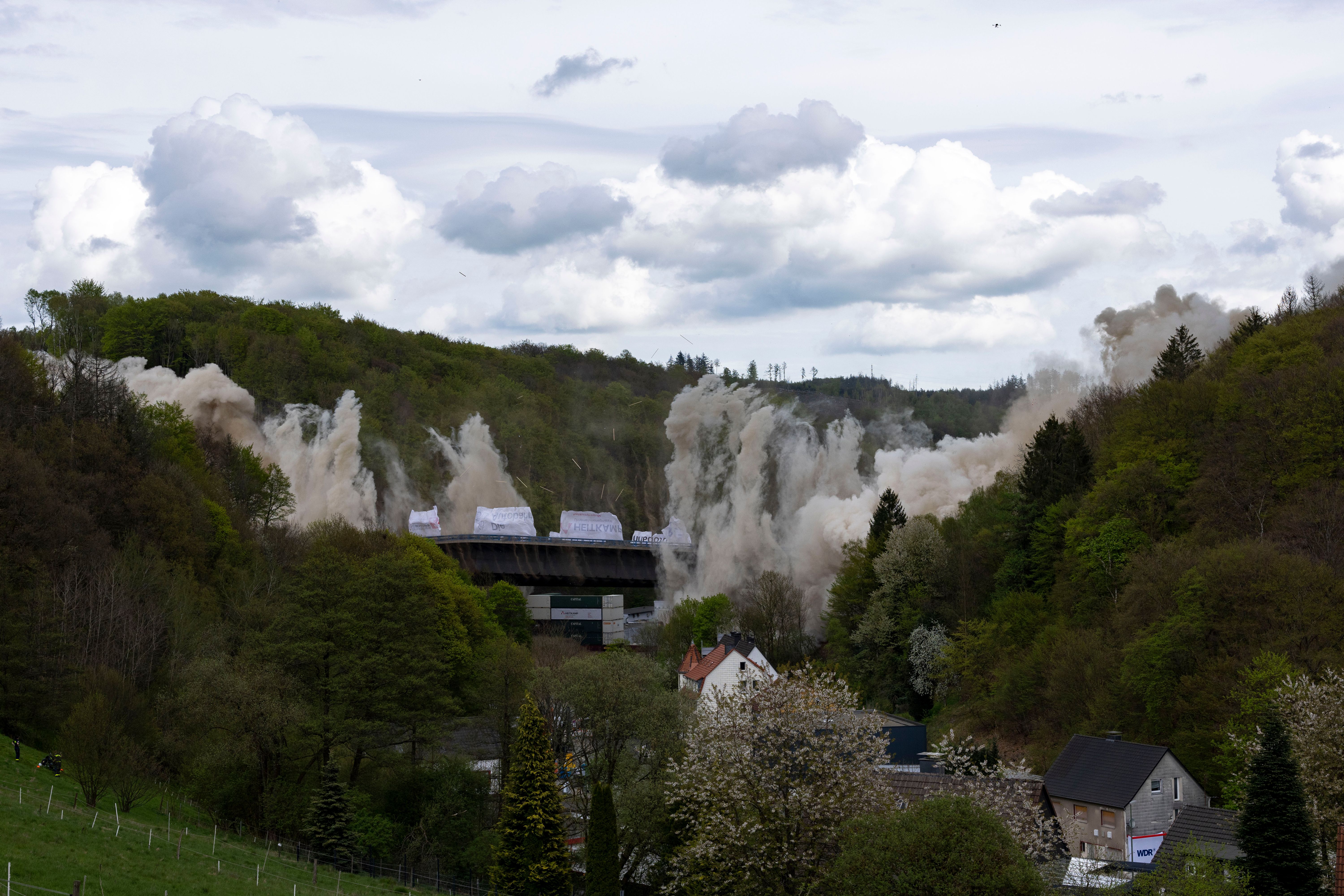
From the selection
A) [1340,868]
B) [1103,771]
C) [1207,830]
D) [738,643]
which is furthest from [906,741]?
[1340,868]

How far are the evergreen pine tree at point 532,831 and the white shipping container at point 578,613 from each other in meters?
59.1

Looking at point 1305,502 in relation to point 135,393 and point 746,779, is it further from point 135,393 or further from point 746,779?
point 135,393

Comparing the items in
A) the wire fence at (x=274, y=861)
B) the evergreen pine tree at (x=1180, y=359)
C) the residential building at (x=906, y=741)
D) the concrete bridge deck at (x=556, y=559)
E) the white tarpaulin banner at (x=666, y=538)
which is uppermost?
the evergreen pine tree at (x=1180, y=359)

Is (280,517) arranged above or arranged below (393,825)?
above

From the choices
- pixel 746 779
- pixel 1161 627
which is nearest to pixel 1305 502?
pixel 1161 627

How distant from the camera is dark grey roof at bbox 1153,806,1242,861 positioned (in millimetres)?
33688

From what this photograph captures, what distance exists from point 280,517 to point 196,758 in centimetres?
6074

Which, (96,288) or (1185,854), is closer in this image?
(1185,854)

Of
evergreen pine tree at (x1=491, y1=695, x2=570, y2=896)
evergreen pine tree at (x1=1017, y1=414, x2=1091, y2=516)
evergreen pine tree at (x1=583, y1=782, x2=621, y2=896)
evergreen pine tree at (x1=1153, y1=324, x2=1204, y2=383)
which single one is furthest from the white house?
evergreen pine tree at (x1=1153, y1=324, x2=1204, y2=383)

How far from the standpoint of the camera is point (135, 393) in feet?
385

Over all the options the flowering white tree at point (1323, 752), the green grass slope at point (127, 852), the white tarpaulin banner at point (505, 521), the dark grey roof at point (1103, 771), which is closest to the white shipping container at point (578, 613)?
the white tarpaulin banner at point (505, 521)

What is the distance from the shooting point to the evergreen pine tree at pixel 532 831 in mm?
39562

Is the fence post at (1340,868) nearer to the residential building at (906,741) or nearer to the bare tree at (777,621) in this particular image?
Result: the residential building at (906,741)

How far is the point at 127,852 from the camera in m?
30.2
